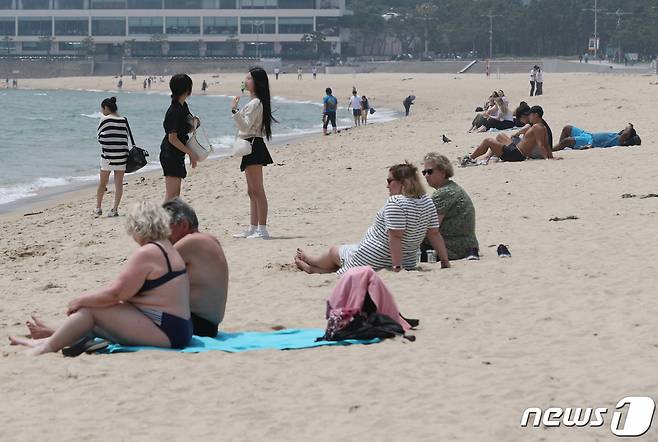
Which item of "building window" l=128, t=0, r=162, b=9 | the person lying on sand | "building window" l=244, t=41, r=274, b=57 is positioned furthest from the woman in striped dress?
"building window" l=128, t=0, r=162, b=9

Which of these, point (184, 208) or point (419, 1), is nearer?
point (184, 208)

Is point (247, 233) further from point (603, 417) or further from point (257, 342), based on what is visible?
point (603, 417)

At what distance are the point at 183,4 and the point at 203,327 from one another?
13314 cm

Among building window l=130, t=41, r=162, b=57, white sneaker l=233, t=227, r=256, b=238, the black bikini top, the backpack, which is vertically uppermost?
building window l=130, t=41, r=162, b=57

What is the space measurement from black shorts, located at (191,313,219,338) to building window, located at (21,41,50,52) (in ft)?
454

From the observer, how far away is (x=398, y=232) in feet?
26.2

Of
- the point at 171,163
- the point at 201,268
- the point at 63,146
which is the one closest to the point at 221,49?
the point at 63,146

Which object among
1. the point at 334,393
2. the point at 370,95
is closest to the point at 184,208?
the point at 334,393

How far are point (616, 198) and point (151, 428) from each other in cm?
753

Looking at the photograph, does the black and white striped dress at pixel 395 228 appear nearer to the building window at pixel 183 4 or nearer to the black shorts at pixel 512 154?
the black shorts at pixel 512 154

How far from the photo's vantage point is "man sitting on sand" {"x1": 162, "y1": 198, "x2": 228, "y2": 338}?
6574 mm

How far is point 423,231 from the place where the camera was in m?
8.15

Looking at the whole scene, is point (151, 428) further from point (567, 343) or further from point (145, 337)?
point (567, 343)

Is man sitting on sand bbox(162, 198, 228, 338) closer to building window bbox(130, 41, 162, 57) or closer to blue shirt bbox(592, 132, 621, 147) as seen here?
blue shirt bbox(592, 132, 621, 147)
